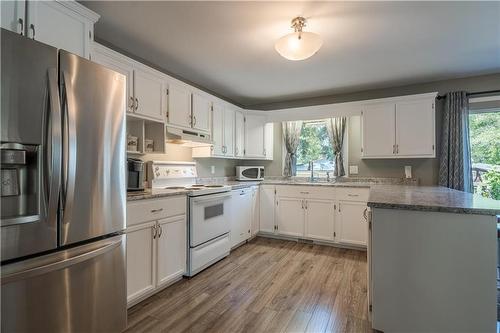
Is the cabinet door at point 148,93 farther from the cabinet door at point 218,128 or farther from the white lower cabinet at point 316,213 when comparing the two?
the white lower cabinet at point 316,213

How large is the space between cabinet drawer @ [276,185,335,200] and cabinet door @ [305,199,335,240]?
0.25ft

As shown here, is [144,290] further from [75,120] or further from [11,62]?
[11,62]

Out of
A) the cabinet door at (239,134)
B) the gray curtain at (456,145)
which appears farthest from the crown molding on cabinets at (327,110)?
the cabinet door at (239,134)

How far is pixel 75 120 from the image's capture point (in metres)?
1.33

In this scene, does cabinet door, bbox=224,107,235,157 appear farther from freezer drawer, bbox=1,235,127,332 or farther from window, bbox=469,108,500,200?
window, bbox=469,108,500,200

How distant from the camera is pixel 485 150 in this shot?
3.26m

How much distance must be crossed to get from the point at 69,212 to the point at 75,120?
50cm

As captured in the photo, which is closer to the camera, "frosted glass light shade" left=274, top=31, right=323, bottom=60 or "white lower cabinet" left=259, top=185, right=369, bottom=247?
"frosted glass light shade" left=274, top=31, right=323, bottom=60

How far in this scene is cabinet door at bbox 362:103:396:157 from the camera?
3482 mm

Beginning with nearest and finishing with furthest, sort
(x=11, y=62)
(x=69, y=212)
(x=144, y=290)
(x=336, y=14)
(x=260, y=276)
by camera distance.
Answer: (x=11, y=62) < (x=69, y=212) < (x=336, y=14) < (x=144, y=290) < (x=260, y=276)

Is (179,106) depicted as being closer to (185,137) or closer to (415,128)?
(185,137)

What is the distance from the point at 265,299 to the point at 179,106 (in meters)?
2.24

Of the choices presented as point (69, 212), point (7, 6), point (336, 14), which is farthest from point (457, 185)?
point (7, 6)

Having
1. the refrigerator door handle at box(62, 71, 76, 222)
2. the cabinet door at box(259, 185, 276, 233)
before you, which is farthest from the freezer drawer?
the cabinet door at box(259, 185, 276, 233)
